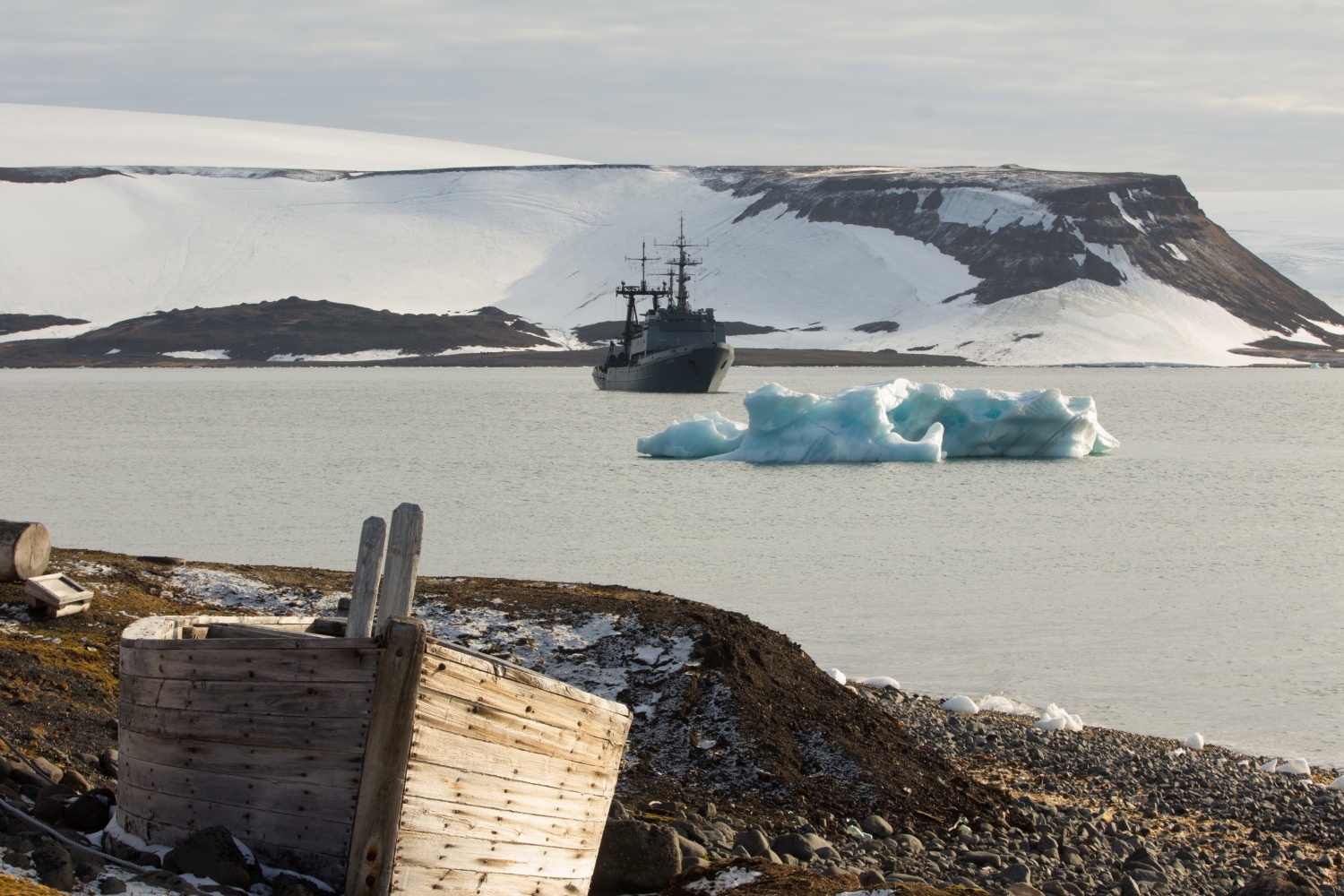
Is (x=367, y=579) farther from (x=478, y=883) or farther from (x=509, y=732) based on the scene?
(x=478, y=883)

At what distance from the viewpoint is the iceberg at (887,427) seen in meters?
30.6

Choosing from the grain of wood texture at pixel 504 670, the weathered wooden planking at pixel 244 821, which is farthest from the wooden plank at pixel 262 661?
the weathered wooden planking at pixel 244 821

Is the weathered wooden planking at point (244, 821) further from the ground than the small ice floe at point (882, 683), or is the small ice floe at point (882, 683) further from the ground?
the weathered wooden planking at point (244, 821)

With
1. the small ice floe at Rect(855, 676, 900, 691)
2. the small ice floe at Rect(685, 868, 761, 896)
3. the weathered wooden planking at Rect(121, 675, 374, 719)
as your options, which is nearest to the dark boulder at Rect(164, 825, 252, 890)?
the weathered wooden planking at Rect(121, 675, 374, 719)

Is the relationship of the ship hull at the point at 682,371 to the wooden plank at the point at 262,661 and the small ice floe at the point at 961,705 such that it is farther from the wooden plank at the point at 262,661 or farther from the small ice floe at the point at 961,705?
the wooden plank at the point at 262,661

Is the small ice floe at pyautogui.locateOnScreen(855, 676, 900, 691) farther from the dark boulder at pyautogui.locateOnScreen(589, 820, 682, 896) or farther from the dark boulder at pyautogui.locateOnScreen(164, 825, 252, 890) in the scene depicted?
the dark boulder at pyautogui.locateOnScreen(164, 825, 252, 890)

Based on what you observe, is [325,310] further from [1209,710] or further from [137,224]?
[1209,710]

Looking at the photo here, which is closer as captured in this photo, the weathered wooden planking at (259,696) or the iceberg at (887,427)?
the weathered wooden planking at (259,696)

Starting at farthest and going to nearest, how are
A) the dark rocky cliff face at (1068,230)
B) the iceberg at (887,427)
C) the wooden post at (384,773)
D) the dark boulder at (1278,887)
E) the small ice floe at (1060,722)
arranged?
the dark rocky cliff face at (1068,230), the iceberg at (887,427), the small ice floe at (1060,722), the dark boulder at (1278,887), the wooden post at (384,773)

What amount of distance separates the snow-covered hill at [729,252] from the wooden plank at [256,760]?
108570mm

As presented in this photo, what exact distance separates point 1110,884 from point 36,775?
4.81m

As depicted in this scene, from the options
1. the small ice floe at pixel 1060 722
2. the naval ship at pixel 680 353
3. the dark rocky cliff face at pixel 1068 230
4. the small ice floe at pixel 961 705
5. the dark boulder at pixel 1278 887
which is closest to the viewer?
the dark boulder at pixel 1278 887

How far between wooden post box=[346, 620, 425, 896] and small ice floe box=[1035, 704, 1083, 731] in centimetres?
587

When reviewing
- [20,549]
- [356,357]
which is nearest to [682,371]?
[20,549]
